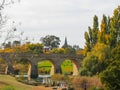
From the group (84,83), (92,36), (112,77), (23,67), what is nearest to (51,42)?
(23,67)

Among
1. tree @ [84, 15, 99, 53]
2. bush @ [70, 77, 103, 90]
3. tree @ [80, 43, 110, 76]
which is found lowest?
bush @ [70, 77, 103, 90]

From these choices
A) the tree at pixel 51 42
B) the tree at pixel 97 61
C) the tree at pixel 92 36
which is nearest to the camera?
the tree at pixel 97 61

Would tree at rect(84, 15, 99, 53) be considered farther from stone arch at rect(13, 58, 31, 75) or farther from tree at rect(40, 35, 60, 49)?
tree at rect(40, 35, 60, 49)

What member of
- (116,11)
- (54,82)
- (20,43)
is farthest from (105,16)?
(20,43)

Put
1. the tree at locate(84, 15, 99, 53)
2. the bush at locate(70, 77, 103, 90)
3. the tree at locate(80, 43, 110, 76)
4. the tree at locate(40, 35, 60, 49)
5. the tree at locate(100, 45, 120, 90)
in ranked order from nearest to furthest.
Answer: the tree at locate(100, 45, 120, 90) < the bush at locate(70, 77, 103, 90) < the tree at locate(80, 43, 110, 76) < the tree at locate(84, 15, 99, 53) < the tree at locate(40, 35, 60, 49)

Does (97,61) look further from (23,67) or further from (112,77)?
(23,67)

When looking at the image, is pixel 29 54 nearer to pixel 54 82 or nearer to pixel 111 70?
pixel 54 82

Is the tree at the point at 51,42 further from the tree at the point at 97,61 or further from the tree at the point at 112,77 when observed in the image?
the tree at the point at 112,77

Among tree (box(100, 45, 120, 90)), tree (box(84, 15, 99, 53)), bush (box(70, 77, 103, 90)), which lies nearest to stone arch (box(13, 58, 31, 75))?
tree (box(84, 15, 99, 53))

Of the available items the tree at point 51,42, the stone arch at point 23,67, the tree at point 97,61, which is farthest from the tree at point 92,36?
the tree at point 51,42

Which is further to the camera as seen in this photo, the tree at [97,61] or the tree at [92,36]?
the tree at [92,36]

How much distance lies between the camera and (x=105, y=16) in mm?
50625

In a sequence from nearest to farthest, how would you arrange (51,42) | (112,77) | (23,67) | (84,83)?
(112,77) < (84,83) < (23,67) < (51,42)

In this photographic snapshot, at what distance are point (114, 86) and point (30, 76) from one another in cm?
4232
